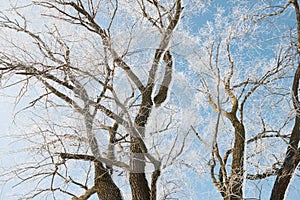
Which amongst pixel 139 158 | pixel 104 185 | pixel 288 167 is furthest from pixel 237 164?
pixel 104 185

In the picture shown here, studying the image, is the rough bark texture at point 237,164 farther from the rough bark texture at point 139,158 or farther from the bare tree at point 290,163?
the rough bark texture at point 139,158

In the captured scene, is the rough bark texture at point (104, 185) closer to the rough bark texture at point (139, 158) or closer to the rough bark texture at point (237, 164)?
the rough bark texture at point (139, 158)

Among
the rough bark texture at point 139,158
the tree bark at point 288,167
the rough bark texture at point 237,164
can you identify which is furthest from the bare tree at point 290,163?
the rough bark texture at point 139,158

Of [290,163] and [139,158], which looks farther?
[290,163]

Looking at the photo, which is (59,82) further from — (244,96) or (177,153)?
(244,96)

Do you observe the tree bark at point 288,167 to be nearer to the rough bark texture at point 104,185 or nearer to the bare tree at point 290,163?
the bare tree at point 290,163

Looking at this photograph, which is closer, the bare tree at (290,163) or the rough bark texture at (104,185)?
the bare tree at (290,163)

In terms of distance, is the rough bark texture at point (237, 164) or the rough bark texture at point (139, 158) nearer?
the rough bark texture at point (139, 158)

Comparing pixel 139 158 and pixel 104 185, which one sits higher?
pixel 139 158

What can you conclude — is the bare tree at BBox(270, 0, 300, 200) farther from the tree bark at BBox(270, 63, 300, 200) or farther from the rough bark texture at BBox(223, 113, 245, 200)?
the rough bark texture at BBox(223, 113, 245, 200)

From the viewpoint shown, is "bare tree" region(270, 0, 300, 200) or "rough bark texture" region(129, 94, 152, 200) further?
"bare tree" region(270, 0, 300, 200)

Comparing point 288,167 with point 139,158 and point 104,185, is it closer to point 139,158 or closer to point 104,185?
point 139,158

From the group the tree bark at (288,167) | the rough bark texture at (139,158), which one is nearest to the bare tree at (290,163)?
the tree bark at (288,167)

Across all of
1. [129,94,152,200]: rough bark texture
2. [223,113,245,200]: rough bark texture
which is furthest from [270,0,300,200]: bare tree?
[129,94,152,200]: rough bark texture
